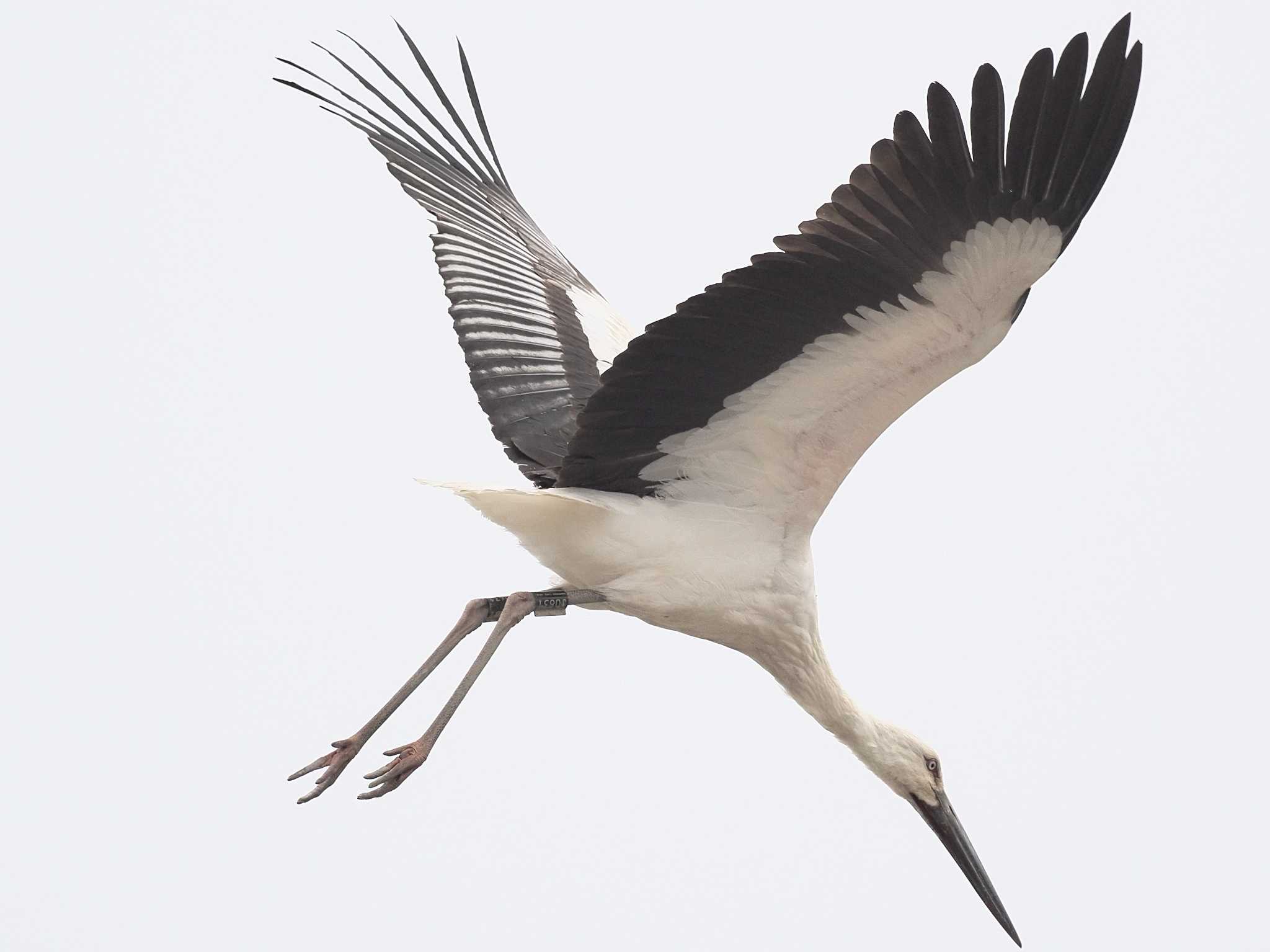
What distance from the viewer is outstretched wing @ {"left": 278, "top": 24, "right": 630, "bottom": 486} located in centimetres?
667

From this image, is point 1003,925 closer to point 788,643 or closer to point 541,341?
point 788,643

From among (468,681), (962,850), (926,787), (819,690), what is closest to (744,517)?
(819,690)

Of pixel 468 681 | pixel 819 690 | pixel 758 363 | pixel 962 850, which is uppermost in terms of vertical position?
pixel 758 363

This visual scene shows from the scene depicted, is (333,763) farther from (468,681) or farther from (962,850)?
(962,850)

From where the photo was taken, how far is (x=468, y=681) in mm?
5746

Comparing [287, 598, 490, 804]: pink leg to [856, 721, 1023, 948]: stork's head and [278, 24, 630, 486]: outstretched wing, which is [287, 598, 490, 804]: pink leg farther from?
[856, 721, 1023, 948]: stork's head

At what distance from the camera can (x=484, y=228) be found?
298 inches

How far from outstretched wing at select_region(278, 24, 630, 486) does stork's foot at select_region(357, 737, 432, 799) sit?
1.12m

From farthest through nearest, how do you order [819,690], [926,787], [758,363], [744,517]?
[926,787], [819,690], [744,517], [758,363]

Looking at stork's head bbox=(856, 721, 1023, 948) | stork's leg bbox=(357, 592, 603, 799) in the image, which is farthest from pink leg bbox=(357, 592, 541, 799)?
stork's head bbox=(856, 721, 1023, 948)

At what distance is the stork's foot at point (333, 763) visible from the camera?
5727 mm

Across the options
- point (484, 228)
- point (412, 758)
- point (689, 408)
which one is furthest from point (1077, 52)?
point (484, 228)

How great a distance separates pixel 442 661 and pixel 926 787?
191 centimetres

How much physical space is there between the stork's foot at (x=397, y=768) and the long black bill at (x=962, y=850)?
2.05 meters
